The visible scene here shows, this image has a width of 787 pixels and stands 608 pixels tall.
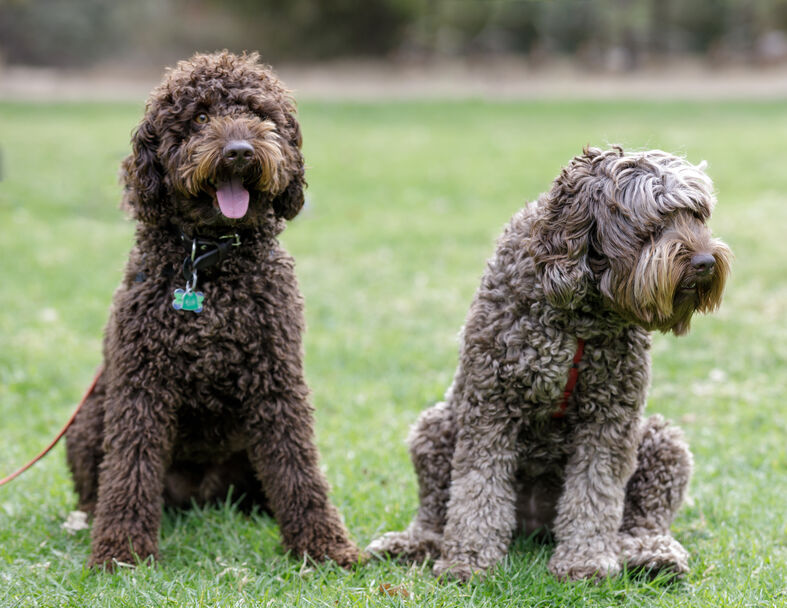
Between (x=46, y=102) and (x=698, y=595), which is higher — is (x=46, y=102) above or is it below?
above

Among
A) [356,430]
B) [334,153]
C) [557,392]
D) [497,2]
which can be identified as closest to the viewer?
[557,392]

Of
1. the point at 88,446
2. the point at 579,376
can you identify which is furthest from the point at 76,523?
the point at 579,376

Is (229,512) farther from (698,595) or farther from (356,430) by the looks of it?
(698,595)

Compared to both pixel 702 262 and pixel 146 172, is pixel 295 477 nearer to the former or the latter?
pixel 146 172

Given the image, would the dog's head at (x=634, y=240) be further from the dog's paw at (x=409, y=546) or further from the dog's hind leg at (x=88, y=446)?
the dog's hind leg at (x=88, y=446)

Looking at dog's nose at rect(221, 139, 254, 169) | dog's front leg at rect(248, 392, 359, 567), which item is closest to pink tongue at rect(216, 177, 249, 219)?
dog's nose at rect(221, 139, 254, 169)

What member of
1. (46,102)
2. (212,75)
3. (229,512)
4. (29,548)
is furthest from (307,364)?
(46,102)

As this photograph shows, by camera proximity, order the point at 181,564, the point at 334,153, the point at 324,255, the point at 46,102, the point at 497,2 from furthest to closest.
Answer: the point at 497,2, the point at 46,102, the point at 334,153, the point at 324,255, the point at 181,564

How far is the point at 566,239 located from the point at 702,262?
518mm

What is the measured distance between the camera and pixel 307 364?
720 cm

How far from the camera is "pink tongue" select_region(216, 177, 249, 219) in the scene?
3777 millimetres

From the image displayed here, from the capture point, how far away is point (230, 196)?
380cm

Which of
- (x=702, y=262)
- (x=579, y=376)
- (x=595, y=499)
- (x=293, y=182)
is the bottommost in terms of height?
(x=595, y=499)

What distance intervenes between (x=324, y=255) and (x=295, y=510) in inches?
252
